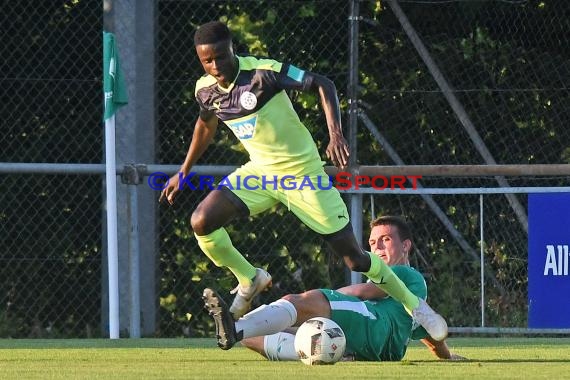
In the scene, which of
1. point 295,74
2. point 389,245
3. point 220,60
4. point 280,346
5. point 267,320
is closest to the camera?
point 267,320

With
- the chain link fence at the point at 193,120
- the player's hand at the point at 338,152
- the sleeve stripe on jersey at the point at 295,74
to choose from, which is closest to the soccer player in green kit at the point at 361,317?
the player's hand at the point at 338,152

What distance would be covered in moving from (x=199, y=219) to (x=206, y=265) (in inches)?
161

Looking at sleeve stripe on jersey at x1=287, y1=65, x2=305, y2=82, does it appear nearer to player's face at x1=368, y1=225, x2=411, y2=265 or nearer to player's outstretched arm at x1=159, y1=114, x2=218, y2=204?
player's outstretched arm at x1=159, y1=114, x2=218, y2=204

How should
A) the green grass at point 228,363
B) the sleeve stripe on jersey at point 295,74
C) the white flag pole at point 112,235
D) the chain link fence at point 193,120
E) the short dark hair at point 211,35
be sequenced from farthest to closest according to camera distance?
1. the chain link fence at point 193,120
2. the white flag pole at point 112,235
3. the sleeve stripe on jersey at point 295,74
4. the short dark hair at point 211,35
5. the green grass at point 228,363

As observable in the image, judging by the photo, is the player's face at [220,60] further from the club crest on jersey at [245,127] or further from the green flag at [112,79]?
the green flag at [112,79]

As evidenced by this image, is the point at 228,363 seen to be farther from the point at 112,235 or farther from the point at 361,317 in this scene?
the point at 112,235

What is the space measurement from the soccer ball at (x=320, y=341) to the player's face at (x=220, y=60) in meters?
1.41

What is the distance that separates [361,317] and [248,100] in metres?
1.27

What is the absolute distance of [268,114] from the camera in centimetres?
775

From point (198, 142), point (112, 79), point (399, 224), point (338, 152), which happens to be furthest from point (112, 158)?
point (338, 152)

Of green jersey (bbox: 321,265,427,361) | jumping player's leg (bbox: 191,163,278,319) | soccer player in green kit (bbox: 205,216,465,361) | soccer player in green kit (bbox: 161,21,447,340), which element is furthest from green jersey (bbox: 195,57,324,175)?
green jersey (bbox: 321,265,427,361)

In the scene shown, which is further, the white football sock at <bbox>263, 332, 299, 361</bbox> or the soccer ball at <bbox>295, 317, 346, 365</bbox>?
the white football sock at <bbox>263, 332, 299, 361</bbox>

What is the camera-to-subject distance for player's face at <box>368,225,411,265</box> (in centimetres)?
787

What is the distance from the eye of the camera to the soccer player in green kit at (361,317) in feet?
23.4
